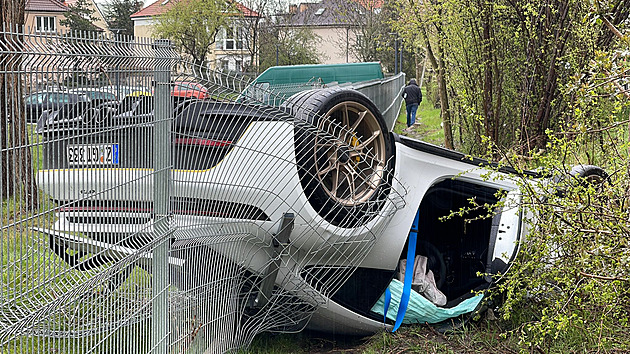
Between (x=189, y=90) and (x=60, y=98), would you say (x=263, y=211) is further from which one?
(x=60, y=98)

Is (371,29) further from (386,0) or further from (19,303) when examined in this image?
(19,303)

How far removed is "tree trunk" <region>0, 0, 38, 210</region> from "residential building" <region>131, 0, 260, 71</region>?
40.7 meters

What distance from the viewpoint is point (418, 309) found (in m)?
5.75

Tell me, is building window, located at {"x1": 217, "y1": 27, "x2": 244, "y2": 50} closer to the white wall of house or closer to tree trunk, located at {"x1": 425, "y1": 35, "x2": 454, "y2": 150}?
the white wall of house

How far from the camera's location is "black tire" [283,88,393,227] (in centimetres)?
476

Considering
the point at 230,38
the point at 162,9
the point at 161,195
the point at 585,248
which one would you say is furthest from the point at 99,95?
the point at 162,9

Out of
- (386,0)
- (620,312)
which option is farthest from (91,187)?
(386,0)

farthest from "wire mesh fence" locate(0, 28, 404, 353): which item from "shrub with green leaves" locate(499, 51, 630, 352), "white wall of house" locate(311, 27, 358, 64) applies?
"white wall of house" locate(311, 27, 358, 64)

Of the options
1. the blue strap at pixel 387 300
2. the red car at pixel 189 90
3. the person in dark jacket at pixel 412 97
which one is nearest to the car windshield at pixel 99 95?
the red car at pixel 189 90

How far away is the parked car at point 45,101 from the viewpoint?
9.25ft

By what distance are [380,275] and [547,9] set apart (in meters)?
4.85

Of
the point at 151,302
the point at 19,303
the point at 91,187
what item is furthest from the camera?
the point at 151,302

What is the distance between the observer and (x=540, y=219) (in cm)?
487

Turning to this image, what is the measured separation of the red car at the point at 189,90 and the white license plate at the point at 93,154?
2.63 feet
